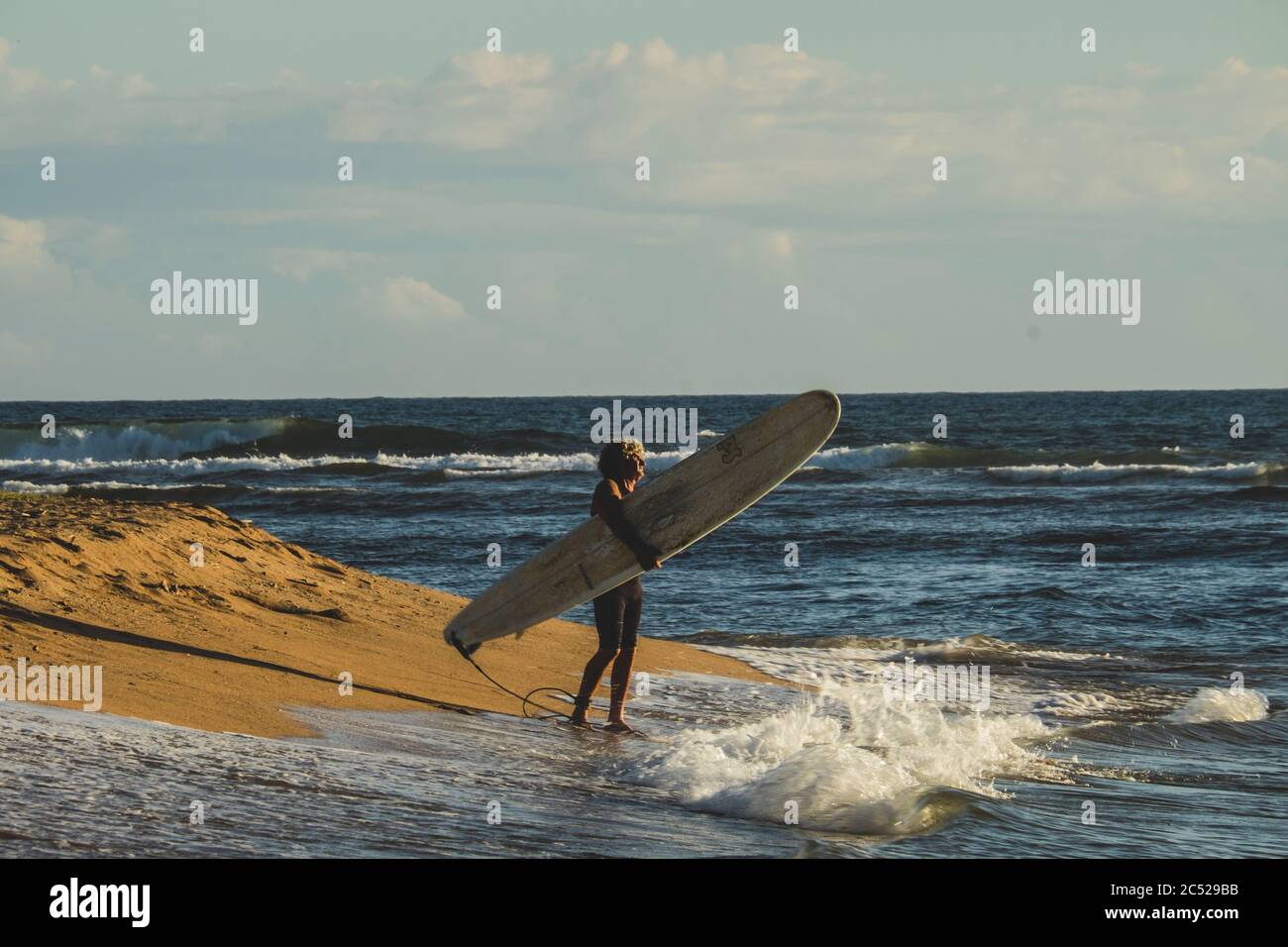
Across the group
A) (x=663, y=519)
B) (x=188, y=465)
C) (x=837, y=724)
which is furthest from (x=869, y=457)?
(x=837, y=724)

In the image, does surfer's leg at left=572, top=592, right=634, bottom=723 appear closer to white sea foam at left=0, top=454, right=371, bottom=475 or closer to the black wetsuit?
the black wetsuit

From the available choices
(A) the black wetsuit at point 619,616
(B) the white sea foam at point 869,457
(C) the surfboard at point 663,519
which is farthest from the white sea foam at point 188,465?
(A) the black wetsuit at point 619,616

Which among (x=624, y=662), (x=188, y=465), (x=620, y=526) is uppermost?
(x=188, y=465)

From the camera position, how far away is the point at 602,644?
733cm

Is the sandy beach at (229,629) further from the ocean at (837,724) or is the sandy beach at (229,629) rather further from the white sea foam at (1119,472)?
the white sea foam at (1119,472)

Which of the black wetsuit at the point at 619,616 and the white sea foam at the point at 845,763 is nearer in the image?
the white sea foam at the point at 845,763

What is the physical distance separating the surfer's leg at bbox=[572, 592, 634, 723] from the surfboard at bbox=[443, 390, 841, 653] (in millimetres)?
257

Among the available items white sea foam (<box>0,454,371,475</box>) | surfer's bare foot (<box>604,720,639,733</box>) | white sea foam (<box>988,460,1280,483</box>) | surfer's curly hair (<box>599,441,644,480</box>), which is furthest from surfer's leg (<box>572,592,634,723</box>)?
white sea foam (<box>0,454,371,475</box>)

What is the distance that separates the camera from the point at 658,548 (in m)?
7.88

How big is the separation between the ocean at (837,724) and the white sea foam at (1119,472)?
2623mm

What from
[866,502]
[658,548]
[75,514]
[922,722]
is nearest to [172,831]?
[658,548]

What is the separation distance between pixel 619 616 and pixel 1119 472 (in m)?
26.3

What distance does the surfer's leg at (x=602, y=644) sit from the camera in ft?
23.9

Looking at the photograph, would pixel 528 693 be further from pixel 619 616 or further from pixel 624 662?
pixel 619 616
